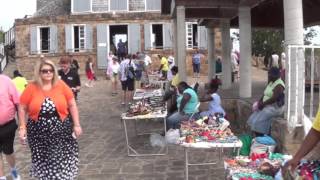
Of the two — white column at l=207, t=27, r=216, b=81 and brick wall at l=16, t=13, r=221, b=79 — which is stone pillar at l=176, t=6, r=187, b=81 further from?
brick wall at l=16, t=13, r=221, b=79

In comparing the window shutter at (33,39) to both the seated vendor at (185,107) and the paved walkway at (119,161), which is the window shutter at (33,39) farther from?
the seated vendor at (185,107)

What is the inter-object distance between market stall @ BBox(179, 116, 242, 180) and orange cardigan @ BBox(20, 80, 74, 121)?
141cm

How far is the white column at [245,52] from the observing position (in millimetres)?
12875

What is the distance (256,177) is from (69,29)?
29048 millimetres

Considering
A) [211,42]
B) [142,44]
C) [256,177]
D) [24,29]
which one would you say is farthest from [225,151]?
[24,29]

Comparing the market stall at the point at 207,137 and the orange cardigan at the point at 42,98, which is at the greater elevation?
the orange cardigan at the point at 42,98

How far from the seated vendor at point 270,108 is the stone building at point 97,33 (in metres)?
23.7

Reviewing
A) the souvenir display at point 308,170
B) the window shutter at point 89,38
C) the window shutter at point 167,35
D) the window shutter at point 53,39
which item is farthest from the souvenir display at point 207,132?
the window shutter at point 53,39

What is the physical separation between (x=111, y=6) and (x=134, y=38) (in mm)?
2944

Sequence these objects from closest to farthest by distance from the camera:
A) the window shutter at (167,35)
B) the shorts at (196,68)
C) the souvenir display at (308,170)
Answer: the souvenir display at (308,170) → the shorts at (196,68) → the window shutter at (167,35)

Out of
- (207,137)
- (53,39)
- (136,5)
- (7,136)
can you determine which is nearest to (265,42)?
(136,5)

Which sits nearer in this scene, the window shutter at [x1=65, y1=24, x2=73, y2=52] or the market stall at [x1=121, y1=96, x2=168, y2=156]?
the market stall at [x1=121, y1=96, x2=168, y2=156]

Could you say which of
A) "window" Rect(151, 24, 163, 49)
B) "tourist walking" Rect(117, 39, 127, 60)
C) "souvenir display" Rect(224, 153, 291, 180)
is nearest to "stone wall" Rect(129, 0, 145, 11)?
"window" Rect(151, 24, 163, 49)

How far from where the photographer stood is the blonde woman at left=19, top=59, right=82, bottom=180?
571cm
